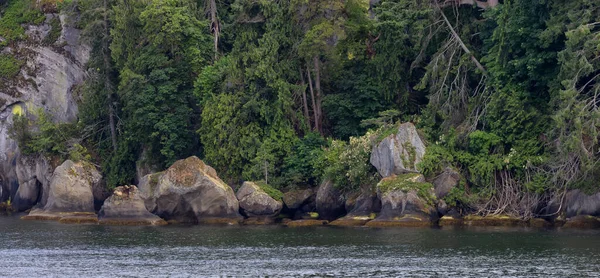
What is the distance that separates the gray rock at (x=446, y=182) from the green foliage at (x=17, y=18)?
31.5 meters

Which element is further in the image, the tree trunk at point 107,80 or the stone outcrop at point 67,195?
the tree trunk at point 107,80

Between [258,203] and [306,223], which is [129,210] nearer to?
[258,203]

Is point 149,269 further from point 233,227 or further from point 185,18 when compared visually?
point 185,18

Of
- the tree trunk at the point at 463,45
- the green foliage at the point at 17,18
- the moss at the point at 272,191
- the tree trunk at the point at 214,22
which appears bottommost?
the moss at the point at 272,191

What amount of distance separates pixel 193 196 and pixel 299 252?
1342 centimetres

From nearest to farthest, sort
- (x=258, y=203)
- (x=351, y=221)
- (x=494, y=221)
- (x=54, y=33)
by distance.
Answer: (x=494, y=221) → (x=351, y=221) → (x=258, y=203) → (x=54, y=33)

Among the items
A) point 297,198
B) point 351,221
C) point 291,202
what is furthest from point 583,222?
point 291,202

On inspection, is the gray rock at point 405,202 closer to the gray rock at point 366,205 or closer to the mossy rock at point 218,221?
the gray rock at point 366,205

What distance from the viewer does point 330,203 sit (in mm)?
Result: 55094

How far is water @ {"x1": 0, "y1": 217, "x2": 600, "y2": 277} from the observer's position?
37.9 metres

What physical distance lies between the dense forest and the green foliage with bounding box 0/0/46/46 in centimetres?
297

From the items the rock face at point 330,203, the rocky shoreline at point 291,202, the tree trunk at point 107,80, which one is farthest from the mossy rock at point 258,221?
the tree trunk at point 107,80

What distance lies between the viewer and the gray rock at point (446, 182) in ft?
170

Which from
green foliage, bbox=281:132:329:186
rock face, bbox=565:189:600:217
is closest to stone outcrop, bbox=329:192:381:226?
green foliage, bbox=281:132:329:186
